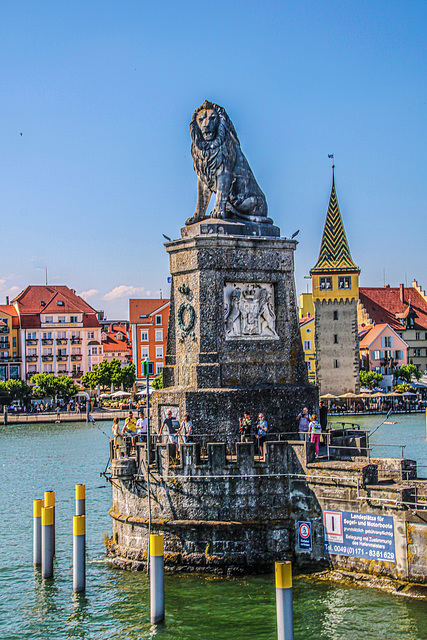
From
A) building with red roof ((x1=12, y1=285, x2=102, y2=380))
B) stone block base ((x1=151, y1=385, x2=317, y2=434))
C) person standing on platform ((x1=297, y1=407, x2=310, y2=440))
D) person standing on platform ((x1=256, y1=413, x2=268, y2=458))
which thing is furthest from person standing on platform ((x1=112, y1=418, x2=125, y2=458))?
building with red roof ((x1=12, y1=285, x2=102, y2=380))

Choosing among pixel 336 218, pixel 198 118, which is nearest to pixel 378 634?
pixel 198 118

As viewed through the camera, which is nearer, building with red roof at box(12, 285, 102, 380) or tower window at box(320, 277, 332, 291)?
tower window at box(320, 277, 332, 291)

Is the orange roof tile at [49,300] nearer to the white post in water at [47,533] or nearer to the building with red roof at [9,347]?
the building with red roof at [9,347]

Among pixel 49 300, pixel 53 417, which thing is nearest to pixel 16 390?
pixel 53 417

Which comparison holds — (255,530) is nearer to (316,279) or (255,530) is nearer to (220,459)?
(220,459)

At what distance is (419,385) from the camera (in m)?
118

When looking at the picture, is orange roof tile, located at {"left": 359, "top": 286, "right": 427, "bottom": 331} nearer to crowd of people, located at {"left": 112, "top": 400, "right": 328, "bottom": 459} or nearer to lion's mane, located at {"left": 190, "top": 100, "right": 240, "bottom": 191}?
lion's mane, located at {"left": 190, "top": 100, "right": 240, "bottom": 191}

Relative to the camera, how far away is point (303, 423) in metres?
24.1

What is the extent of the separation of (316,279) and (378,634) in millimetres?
99373

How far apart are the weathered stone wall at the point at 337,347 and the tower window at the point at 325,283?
6.13 feet

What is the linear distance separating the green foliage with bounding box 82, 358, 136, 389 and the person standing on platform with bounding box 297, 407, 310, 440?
9094 centimetres

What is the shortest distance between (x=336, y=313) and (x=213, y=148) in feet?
301

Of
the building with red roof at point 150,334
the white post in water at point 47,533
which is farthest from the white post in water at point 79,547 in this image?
the building with red roof at point 150,334

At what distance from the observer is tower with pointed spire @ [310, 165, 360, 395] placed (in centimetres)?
11400
